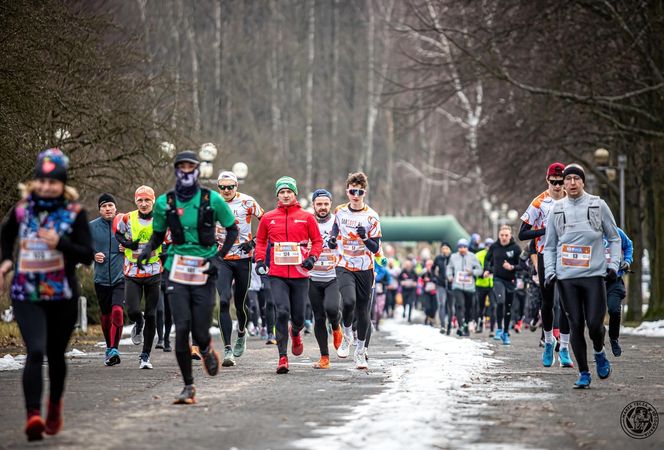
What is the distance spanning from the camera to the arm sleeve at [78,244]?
32.3ft

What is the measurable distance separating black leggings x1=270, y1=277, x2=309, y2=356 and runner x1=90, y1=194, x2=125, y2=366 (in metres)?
2.26

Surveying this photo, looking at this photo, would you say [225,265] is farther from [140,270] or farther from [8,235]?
[8,235]

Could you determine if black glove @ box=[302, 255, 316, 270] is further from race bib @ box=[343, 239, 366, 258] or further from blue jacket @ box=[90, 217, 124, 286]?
blue jacket @ box=[90, 217, 124, 286]

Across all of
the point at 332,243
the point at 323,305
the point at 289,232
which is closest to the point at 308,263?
the point at 289,232

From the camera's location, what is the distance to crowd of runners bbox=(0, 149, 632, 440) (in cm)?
982

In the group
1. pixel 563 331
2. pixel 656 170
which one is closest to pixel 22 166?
pixel 563 331

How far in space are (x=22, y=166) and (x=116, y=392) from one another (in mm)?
10635

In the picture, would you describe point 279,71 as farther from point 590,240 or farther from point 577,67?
point 590,240

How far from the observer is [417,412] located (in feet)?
34.3

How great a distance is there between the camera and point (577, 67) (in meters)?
32.9

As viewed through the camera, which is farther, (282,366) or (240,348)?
(240,348)

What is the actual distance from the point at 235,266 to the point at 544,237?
140 inches

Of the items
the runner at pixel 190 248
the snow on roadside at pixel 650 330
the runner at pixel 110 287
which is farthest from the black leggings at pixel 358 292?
the snow on roadside at pixel 650 330

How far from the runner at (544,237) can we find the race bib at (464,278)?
10.6 m
